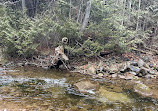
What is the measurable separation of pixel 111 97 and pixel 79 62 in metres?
6.10

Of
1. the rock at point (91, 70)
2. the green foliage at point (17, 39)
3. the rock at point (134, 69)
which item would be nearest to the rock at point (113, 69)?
the rock at point (134, 69)

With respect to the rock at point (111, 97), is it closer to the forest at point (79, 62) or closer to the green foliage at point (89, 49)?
the forest at point (79, 62)

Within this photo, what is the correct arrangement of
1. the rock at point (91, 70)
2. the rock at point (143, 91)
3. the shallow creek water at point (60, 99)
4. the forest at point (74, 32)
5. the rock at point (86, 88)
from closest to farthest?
the shallow creek water at point (60, 99)
the rock at point (86, 88)
the rock at point (143, 91)
the rock at point (91, 70)
the forest at point (74, 32)

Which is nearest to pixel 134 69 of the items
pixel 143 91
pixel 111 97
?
pixel 143 91

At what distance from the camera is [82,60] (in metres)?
11.7

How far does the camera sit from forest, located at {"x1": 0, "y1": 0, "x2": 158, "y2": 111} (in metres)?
5.30

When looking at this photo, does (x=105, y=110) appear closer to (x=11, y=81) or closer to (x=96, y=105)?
(x=96, y=105)

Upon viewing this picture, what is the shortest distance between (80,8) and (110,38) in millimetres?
4379

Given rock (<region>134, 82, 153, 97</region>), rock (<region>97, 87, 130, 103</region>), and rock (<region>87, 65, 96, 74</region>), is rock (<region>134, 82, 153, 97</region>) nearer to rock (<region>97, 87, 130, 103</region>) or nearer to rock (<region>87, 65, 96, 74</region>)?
rock (<region>97, 87, 130, 103</region>)

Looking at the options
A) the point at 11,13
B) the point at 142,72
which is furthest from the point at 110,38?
the point at 11,13

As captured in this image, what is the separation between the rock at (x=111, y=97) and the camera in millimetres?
5500

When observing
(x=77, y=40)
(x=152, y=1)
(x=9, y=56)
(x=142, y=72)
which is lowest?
(x=142, y=72)

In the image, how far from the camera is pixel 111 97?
5730 millimetres

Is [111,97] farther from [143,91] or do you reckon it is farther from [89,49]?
[89,49]
